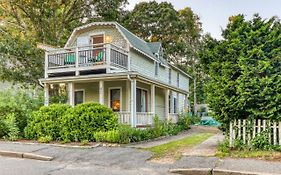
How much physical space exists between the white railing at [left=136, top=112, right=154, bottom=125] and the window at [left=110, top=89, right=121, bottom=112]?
2.16 metres

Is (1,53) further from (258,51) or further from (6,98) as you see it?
(258,51)

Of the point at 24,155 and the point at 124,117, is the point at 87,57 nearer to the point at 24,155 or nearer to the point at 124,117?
the point at 124,117

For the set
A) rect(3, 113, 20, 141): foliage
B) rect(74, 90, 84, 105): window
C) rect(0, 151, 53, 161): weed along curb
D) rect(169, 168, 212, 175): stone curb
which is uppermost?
rect(74, 90, 84, 105): window

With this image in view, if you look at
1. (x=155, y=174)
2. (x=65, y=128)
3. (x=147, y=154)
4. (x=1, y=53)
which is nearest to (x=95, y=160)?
(x=147, y=154)

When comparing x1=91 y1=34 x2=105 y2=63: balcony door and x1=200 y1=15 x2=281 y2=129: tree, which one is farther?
x1=91 y1=34 x2=105 y2=63: balcony door

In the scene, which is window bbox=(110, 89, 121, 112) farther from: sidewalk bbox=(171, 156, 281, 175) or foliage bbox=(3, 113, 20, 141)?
sidewalk bbox=(171, 156, 281, 175)

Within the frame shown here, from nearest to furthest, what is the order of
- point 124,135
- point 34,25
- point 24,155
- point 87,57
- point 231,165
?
point 231,165
point 24,155
point 124,135
point 87,57
point 34,25

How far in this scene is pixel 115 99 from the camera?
61.7 ft

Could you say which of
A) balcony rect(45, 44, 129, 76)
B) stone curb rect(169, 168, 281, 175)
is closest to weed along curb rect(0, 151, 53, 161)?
stone curb rect(169, 168, 281, 175)

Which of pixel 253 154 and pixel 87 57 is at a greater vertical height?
pixel 87 57

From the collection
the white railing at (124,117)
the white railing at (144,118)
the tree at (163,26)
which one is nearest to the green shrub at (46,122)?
the white railing at (124,117)

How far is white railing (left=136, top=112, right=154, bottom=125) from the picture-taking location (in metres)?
16.6

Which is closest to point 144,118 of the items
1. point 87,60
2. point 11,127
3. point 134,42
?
point 87,60

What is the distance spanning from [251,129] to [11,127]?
9.94m
